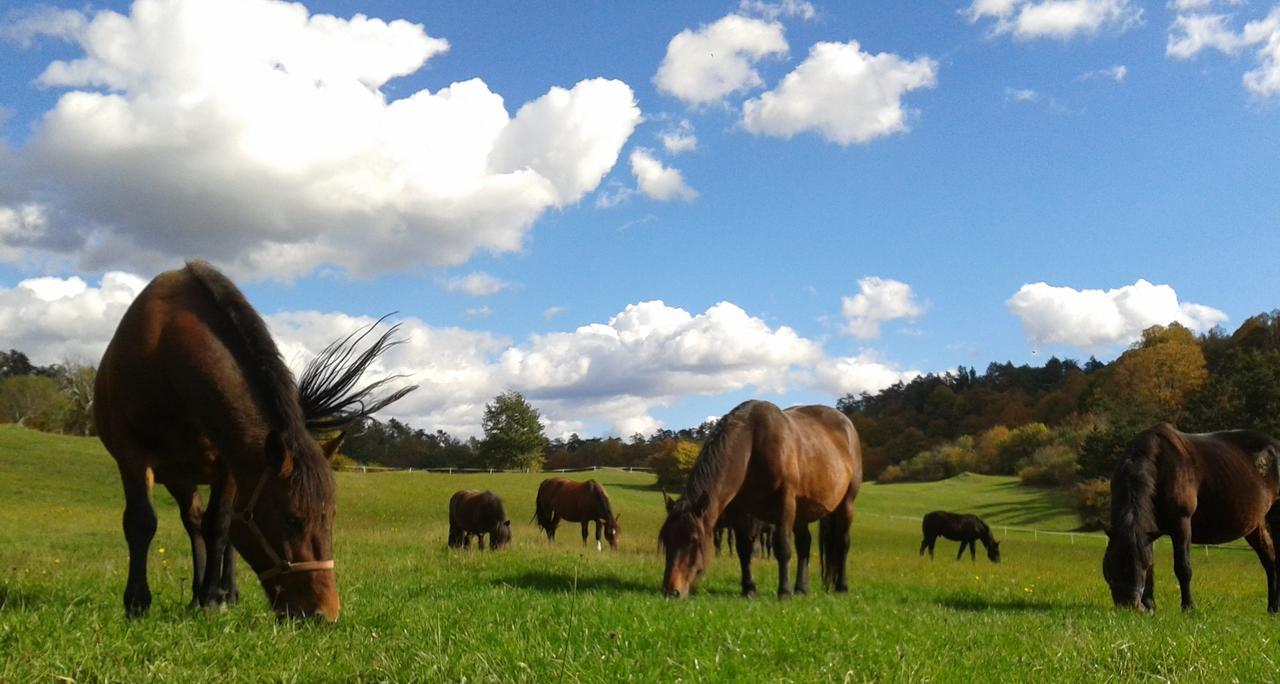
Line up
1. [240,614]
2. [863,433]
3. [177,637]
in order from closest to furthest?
[177,637], [240,614], [863,433]

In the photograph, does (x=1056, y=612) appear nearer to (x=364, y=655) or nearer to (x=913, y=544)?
(x=364, y=655)

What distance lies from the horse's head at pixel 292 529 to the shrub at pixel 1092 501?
53.8 metres

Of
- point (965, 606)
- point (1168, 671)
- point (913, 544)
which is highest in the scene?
point (1168, 671)

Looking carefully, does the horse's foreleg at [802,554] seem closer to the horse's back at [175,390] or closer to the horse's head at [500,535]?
the horse's back at [175,390]

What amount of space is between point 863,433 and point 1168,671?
114 meters

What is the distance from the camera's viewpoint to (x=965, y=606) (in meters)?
11.5

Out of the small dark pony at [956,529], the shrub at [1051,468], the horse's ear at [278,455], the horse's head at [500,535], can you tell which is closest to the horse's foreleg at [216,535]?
the horse's ear at [278,455]

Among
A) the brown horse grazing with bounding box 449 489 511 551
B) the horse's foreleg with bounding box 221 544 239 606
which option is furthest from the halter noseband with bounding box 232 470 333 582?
the brown horse grazing with bounding box 449 489 511 551

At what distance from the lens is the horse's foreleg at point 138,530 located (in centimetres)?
598

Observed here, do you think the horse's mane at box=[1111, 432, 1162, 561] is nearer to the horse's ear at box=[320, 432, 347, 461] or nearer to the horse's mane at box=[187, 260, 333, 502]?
the horse's ear at box=[320, 432, 347, 461]

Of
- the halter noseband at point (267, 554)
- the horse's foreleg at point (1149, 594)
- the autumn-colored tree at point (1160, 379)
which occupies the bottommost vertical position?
the horse's foreleg at point (1149, 594)

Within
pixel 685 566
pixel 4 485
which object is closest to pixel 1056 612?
pixel 685 566

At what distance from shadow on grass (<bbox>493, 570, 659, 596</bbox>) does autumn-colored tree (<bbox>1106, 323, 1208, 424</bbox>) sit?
61832 millimetres

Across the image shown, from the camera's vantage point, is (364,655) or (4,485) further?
(4,485)
